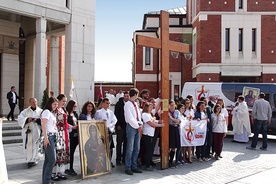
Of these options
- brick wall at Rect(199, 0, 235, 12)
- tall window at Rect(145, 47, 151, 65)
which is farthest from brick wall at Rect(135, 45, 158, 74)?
brick wall at Rect(199, 0, 235, 12)

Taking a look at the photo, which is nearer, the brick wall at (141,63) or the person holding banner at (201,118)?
the person holding banner at (201,118)

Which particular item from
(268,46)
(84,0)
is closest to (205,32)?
(268,46)

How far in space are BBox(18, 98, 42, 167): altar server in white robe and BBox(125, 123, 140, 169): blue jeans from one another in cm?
249

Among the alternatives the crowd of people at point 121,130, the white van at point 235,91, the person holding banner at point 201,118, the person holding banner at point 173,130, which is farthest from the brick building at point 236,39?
the person holding banner at point 173,130

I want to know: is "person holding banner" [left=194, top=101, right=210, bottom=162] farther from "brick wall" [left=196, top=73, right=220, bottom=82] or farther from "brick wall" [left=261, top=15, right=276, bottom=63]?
"brick wall" [left=261, top=15, right=276, bottom=63]

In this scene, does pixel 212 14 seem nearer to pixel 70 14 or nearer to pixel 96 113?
pixel 70 14

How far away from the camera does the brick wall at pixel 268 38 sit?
27.4m

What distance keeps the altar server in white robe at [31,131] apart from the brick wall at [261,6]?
24.0 metres

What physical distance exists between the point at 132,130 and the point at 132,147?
0.43m

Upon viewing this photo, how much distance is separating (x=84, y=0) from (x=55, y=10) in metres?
1.97

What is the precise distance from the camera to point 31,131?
8.40 meters

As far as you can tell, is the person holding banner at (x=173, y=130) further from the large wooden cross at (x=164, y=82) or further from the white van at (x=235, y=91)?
the white van at (x=235, y=91)

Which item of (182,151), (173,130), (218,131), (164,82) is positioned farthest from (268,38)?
(164,82)

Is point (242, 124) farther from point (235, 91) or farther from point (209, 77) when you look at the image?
point (209, 77)
